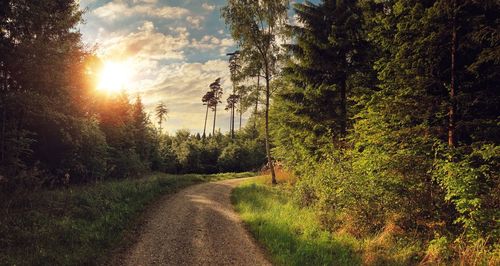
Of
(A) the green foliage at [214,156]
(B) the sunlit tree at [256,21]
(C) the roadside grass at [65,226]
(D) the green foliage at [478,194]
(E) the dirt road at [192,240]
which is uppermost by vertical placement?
(B) the sunlit tree at [256,21]

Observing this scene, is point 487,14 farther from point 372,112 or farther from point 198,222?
point 198,222

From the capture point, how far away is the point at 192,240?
10.6m

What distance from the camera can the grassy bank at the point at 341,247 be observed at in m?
7.73

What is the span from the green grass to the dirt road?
1.62 ft

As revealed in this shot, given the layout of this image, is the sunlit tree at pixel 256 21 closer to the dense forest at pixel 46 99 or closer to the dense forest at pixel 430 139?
the dense forest at pixel 46 99

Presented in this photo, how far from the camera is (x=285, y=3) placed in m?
24.9

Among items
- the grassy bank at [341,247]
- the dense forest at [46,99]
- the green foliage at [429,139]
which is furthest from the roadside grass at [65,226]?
the green foliage at [429,139]

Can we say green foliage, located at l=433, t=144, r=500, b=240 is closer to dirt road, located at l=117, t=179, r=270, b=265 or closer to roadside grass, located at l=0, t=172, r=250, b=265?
dirt road, located at l=117, t=179, r=270, b=265

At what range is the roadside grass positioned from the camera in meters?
8.08

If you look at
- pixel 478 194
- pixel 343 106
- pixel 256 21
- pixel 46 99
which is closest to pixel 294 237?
pixel 478 194

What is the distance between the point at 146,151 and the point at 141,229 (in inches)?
950

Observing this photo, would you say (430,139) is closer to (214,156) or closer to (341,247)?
(341,247)

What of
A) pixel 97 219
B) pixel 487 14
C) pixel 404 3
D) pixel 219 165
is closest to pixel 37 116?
pixel 97 219

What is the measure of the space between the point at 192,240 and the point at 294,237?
3427 mm
